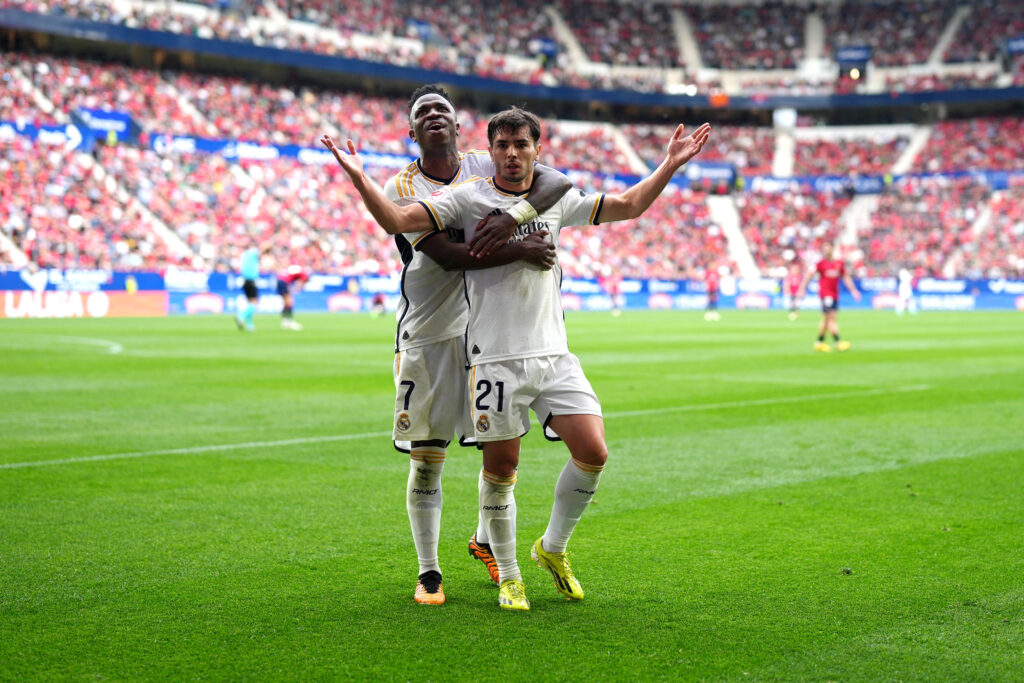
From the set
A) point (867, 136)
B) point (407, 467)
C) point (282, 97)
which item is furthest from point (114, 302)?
point (867, 136)

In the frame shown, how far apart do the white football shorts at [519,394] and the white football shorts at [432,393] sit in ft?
0.70

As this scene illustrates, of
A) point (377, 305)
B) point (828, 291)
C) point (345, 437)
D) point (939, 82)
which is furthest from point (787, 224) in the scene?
point (345, 437)

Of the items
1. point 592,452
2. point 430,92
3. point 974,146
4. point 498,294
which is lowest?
point 592,452

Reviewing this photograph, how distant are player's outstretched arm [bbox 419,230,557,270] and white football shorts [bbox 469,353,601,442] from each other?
1.39ft

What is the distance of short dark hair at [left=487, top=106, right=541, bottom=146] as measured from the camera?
4.52 metres

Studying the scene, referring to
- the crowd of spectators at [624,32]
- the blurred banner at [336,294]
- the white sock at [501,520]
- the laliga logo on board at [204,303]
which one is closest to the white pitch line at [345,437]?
the white sock at [501,520]

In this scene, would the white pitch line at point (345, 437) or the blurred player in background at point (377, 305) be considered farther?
the blurred player in background at point (377, 305)

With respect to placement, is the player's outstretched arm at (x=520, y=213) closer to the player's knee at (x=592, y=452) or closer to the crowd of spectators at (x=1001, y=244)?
the player's knee at (x=592, y=452)

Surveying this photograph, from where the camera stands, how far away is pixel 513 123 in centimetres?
452

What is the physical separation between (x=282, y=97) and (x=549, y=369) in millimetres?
50190

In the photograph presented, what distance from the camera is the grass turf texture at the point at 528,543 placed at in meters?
3.90

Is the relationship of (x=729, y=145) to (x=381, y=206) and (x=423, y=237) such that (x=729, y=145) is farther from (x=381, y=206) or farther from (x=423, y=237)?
→ (x=381, y=206)

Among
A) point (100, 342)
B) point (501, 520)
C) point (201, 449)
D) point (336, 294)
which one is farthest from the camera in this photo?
point (336, 294)

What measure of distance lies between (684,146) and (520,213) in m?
0.97
